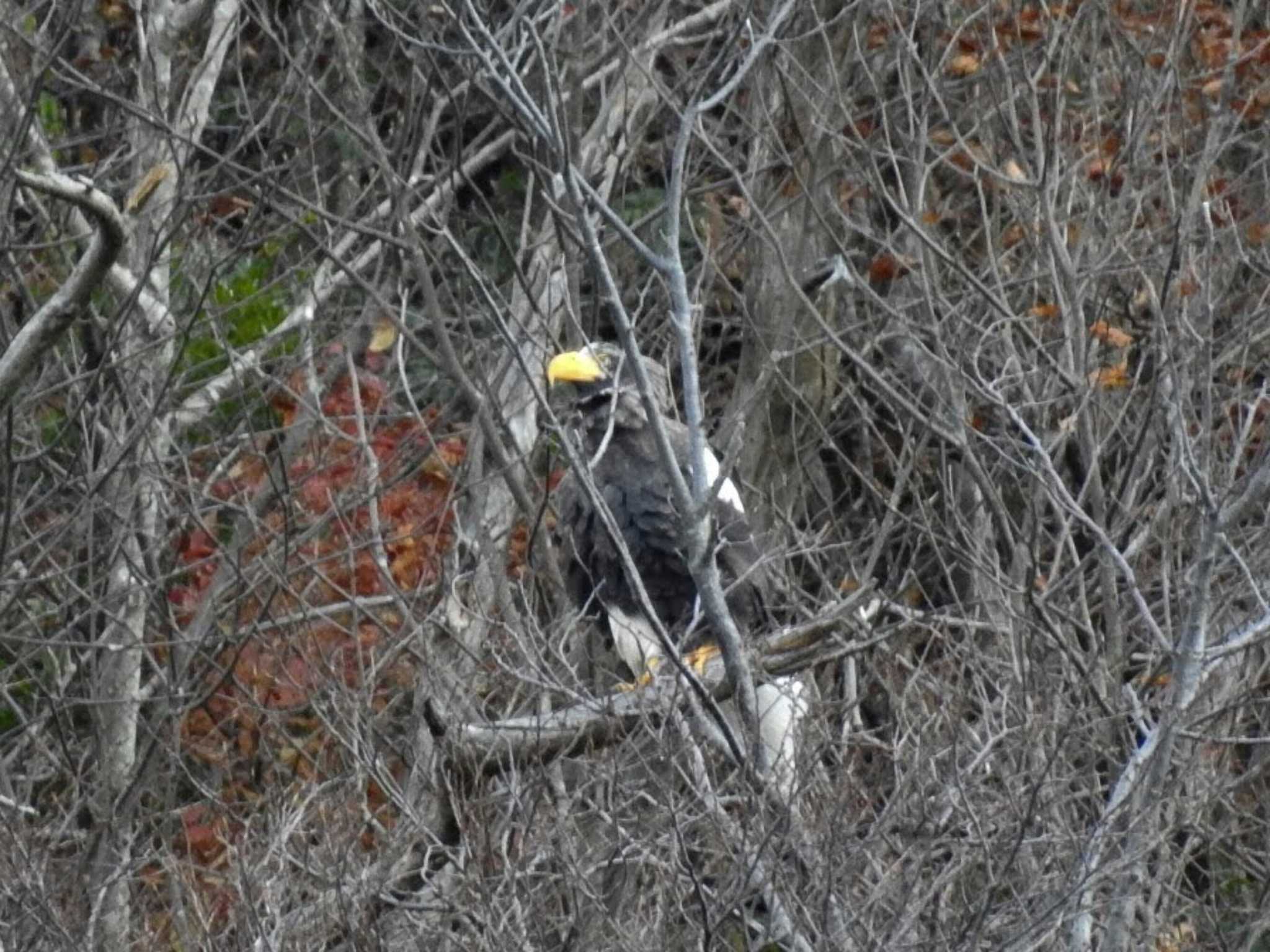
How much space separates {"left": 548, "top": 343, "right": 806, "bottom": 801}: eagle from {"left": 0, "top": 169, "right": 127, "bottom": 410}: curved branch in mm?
2363

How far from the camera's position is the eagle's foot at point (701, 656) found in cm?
564

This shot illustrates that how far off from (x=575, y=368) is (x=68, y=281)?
7.95 ft

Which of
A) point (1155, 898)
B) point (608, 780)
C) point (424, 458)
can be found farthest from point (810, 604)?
point (608, 780)

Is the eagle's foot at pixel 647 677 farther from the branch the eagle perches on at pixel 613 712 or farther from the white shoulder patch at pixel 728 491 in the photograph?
the white shoulder patch at pixel 728 491

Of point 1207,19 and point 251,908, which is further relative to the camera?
point 1207,19

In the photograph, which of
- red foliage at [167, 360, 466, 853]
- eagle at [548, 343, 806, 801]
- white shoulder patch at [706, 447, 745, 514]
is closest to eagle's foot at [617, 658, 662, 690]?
eagle at [548, 343, 806, 801]

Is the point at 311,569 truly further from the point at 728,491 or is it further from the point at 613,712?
the point at 613,712

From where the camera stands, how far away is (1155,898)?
17.0ft

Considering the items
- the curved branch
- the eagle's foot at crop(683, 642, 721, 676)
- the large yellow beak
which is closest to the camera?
the curved branch

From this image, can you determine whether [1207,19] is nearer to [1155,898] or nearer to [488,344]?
[488,344]

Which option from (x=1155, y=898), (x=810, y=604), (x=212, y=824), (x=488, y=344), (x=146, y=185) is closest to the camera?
(x=1155, y=898)

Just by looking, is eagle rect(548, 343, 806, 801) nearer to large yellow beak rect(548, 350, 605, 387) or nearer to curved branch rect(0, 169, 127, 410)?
large yellow beak rect(548, 350, 605, 387)

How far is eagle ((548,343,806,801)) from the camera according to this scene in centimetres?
654

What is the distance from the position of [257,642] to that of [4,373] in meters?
3.61
